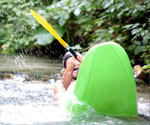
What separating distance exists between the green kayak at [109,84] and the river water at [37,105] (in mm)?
90

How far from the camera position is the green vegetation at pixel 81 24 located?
16.8ft

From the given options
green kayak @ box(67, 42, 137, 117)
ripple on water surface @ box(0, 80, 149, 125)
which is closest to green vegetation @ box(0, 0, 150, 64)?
ripple on water surface @ box(0, 80, 149, 125)

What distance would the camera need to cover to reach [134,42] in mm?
5453

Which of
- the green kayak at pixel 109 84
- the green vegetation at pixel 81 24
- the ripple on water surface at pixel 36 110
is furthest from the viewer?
the green vegetation at pixel 81 24

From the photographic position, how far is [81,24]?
26.8 feet

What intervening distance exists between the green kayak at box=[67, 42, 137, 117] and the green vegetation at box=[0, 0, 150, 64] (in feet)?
5.30

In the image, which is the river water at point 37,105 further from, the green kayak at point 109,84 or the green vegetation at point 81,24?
the green vegetation at point 81,24

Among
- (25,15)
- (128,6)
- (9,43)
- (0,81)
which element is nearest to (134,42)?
(128,6)

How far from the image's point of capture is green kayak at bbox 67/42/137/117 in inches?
115

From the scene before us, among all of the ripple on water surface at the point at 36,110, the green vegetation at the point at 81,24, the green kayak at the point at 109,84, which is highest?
the green vegetation at the point at 81,24

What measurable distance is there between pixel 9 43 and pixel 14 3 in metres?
1.32

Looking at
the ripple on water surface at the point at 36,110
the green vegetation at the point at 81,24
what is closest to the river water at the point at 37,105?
the ripple on water surface at the point at 36,110

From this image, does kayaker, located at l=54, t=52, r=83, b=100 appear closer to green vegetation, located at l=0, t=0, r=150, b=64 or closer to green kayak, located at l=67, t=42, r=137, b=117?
green kayak, located at l=67, t=42, r=137, b=117

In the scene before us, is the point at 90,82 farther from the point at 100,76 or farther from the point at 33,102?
the point at 33,102
